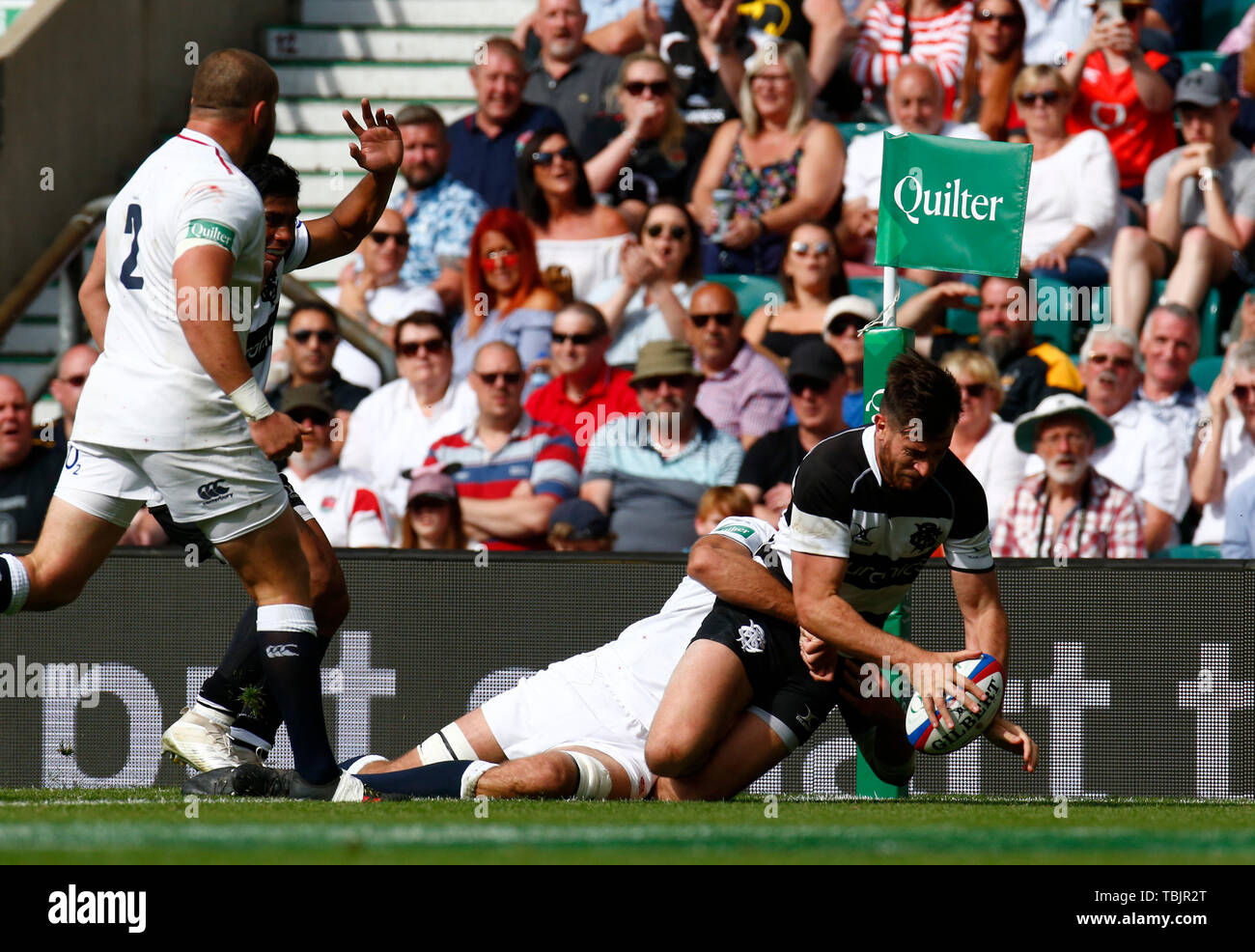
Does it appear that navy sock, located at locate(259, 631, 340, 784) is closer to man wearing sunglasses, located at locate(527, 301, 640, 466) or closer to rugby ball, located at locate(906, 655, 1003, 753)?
rugby ball, located at locate(906, 655, 1003, 753)

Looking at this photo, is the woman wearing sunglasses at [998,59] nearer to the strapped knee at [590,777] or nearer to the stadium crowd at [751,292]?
the stadium crowd at [751,292]

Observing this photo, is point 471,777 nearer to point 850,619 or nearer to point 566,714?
point 566,714

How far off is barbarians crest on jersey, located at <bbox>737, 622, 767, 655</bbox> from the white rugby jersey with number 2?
176cm

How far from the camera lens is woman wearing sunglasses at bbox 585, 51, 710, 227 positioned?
10930 millimetres

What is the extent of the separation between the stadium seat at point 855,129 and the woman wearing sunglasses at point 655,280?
1493 millimetres

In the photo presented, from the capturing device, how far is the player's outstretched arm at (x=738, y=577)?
594 centimetres

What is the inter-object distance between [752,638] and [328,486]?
3.70 metres

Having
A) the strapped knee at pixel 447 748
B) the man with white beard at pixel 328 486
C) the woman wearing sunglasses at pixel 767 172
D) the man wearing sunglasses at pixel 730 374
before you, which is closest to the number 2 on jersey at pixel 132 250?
the strapped knee at pixel 447 748

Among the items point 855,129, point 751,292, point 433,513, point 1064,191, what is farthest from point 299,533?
point 855,129

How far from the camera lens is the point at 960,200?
6.66 meters

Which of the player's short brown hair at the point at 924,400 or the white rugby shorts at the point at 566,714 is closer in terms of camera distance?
the player's short brown hair at the point at 924,400

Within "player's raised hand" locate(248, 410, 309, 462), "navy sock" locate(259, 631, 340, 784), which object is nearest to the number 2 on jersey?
"player's raised hand" locate(248, 410, 309, 462)
